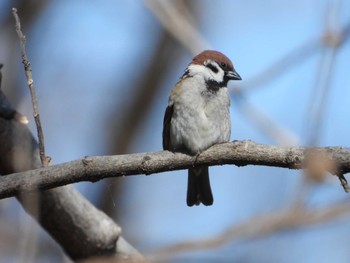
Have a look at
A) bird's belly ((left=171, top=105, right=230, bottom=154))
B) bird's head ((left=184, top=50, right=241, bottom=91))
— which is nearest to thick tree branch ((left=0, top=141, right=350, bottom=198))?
bird's belly ((left=171, top=105, right=230, bottom=154))

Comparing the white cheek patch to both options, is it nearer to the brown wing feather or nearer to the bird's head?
the bird's head

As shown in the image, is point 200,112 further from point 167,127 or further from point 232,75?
point 232,75

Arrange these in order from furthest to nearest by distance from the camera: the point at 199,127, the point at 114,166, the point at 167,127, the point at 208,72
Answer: the point at 208,72 < the point at 167,127 < the point at 199,127 < the point at 114,166

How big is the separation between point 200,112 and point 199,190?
53 centimetres

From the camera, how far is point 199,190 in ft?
13.0

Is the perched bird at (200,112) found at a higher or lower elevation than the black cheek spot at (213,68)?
lower

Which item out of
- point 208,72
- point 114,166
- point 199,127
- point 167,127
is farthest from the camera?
point 208,72

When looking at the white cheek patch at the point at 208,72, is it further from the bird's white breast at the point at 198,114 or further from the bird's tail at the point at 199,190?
the bird's tail at the point at 199,190

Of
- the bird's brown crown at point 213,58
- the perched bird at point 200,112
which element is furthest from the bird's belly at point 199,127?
the bird's brown crown at point 213,58

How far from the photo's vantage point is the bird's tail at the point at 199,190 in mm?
3939

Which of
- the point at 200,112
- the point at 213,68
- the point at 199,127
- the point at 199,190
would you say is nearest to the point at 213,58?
the point at 213,68

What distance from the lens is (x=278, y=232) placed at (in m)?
2.34

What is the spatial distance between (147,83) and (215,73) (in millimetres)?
2392

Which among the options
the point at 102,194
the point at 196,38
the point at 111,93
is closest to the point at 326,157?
the point at 196,38
